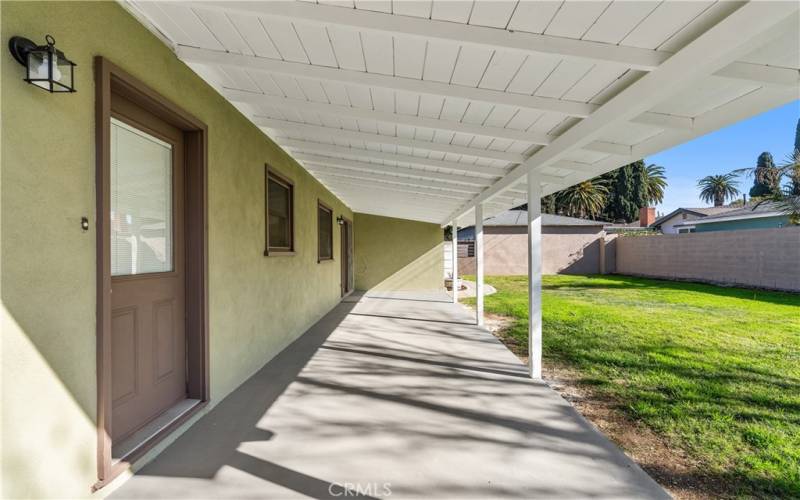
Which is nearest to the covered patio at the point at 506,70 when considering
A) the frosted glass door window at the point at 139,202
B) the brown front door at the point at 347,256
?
the frosted glass door window at the point at 139,202

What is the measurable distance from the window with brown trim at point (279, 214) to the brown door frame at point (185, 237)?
1.43 m

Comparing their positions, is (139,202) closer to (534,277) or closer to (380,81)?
(380,81)

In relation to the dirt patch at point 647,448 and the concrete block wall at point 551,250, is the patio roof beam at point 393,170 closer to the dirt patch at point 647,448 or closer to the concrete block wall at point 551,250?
the dirt patch at point 647,448

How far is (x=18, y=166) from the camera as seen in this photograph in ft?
5.42

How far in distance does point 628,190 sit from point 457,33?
38.8m

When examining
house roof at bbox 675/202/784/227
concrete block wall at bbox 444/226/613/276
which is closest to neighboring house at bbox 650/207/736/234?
house roof at bbox 675/202/784/227

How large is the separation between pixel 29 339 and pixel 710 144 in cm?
5594

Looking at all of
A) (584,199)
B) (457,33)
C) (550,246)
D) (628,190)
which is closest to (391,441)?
(457,33)

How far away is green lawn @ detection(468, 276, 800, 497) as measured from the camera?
9.20ft

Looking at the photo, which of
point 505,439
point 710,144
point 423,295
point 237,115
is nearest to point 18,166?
point 237,115

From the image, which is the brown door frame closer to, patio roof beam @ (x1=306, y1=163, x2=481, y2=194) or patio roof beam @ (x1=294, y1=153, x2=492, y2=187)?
patio roof beam @ (x1=294, y1=153, x2=492, y2=187)

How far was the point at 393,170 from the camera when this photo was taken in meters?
5.70

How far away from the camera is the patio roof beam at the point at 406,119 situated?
11.3 ft

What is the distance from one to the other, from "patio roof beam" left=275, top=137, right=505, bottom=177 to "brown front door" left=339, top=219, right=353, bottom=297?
6.50 metres
